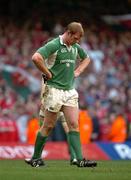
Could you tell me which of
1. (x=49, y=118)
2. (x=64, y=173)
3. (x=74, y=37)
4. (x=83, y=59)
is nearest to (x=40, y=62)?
(x=74, y=37)

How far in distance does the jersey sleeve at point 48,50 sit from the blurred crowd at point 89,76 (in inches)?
408

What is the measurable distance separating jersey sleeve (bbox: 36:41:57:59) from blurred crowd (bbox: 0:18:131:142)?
1036cm

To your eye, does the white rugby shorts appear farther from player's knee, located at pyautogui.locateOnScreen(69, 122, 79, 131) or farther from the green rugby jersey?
player's knee, located at pyautogui.locateOnScreen(69, 122, 79, 131)

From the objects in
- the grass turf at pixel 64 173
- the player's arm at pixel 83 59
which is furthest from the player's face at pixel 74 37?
the grass turf at pixel 64 173

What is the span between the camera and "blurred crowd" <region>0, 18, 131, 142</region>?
2664 centimetres

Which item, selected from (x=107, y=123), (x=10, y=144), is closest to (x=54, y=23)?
(x=107, y=123)

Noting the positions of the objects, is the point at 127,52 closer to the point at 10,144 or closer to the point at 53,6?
the point at 53,6

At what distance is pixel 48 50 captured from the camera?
48.8 feet

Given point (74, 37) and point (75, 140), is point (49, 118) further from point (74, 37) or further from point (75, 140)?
point (74, 37)

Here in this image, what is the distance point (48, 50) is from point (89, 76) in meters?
17.1

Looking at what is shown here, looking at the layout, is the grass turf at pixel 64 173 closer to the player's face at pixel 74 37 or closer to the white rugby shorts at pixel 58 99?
the white rugby shorts at pixel 58 99

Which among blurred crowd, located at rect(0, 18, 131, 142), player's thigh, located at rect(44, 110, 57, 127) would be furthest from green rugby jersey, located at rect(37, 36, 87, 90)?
blurred crowd, located at rect(0, 18, 131, 142)

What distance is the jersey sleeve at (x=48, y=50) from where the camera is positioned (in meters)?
14.8

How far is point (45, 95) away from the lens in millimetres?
15289
